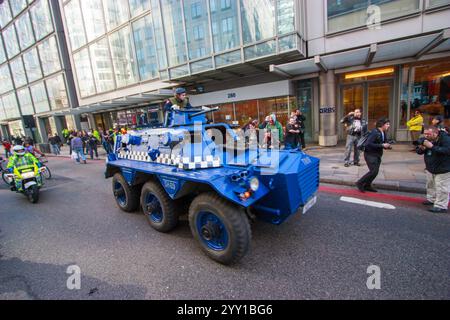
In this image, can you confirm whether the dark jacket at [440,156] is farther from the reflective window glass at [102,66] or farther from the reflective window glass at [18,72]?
→ the reflective window glass at [18,72]

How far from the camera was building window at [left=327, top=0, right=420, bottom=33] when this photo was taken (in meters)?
8.24

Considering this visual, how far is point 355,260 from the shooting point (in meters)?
2.86

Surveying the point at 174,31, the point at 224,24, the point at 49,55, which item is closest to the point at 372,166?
the point at 224,24

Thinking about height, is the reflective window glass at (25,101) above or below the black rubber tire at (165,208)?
above

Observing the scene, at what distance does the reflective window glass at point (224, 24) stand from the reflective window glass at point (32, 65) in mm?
25932

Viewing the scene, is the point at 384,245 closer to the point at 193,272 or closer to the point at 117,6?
the point at 193,272

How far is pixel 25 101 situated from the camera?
29484 millimetres

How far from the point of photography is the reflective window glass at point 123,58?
1758 centimetres

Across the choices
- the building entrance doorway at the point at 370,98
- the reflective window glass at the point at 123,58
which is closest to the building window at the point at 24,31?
the reflective window glass at the point at 123,58

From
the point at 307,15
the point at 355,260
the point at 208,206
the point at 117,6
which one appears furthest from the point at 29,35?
the point at 355,260

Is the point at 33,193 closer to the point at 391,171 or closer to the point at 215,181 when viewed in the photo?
the point at 215,181

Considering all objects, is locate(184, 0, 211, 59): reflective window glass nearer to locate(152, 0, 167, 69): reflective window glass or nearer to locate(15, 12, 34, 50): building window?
locate(152, 0, 167, 69): reflective window glass

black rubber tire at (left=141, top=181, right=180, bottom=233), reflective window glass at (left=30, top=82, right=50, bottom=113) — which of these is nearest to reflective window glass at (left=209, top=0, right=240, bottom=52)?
black rubber tire at (left=141, top=181, right=180, bottom=233)
